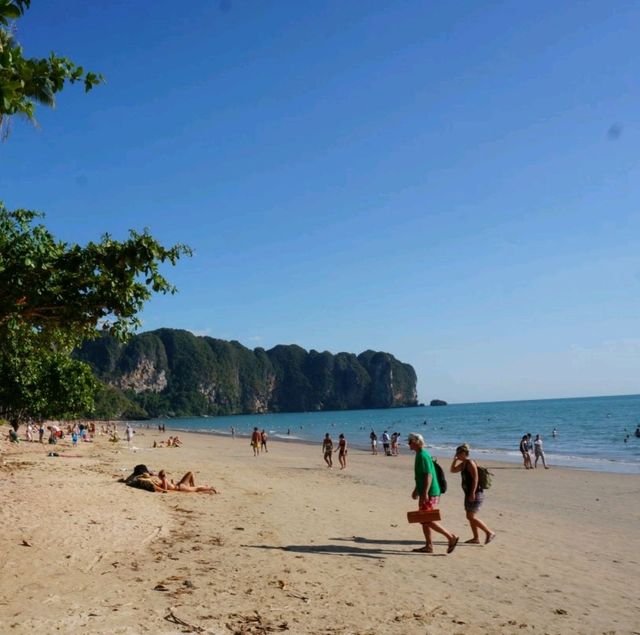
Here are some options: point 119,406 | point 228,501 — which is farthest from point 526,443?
point 119,406

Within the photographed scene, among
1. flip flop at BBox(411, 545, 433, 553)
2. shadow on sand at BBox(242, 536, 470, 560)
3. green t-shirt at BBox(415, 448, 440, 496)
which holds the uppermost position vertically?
green t-shirt at BBox(415, 448, 440, 496)

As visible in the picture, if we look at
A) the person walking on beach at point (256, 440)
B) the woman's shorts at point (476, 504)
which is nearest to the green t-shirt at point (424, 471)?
the woman's shorts at point (476, 504)

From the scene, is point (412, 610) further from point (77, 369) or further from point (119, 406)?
point (119, 406)

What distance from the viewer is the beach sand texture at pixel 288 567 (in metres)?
5.50

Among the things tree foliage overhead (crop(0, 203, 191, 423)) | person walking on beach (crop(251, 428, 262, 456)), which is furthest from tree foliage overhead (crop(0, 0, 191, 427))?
person walking on beach (crop(251, 428, 262, 456))

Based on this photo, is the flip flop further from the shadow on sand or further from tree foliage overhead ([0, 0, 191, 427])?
tree foliage overhead ([0, 0, 191, 427])

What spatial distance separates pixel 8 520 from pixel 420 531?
6717mm

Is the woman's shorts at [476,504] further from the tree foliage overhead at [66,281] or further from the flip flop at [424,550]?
the tree foliage overhead at [66,281]

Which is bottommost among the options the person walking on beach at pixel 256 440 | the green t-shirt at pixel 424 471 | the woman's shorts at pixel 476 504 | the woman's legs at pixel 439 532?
the person walking on beach at pixel 256 440

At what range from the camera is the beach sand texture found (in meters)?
5.50

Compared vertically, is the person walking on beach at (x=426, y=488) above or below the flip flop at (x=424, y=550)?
above

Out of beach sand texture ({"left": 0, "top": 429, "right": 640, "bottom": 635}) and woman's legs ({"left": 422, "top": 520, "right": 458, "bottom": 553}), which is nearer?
beach sand texture ({"left": 0, "top": 429, "right": 640, "bottom": 635})

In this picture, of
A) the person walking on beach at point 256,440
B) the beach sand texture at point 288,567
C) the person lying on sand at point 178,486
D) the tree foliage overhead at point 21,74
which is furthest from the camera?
the person walking on beach at point 256,440

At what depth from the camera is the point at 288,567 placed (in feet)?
23.8
